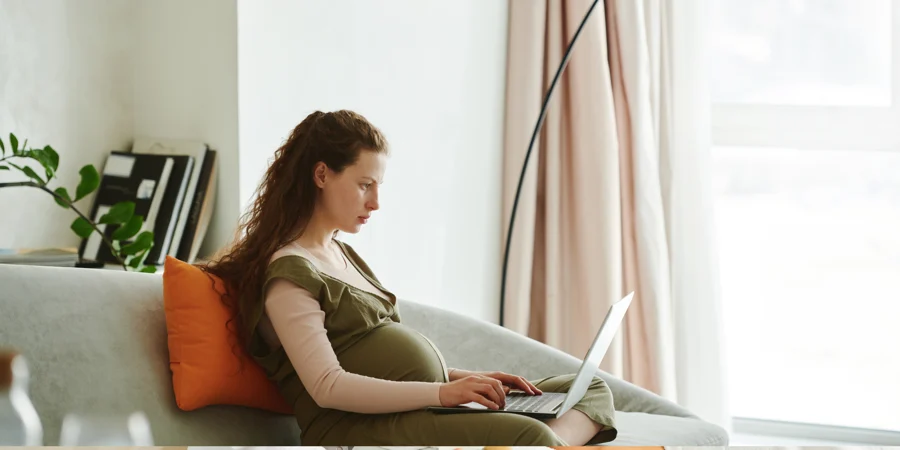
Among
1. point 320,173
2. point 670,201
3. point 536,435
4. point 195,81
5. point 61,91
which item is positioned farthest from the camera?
point 670,201

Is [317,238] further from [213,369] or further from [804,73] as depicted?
[804,73]

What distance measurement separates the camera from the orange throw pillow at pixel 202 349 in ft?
4.22

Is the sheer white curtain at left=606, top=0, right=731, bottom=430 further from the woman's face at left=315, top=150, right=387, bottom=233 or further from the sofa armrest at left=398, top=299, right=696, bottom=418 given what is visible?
the woman's face at left=315, top=150, right=387, bottom=233

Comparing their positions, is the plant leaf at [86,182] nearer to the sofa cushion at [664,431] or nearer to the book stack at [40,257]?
the book stack at [40,257]

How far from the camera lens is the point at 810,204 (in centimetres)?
301

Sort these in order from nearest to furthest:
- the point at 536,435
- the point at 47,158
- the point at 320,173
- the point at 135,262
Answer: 1. the point at 536,435
2. the point at 320,173
3. the point at 47,158
4. the point at 135,262

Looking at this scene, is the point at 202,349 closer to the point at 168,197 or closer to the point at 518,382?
the point at 518,382

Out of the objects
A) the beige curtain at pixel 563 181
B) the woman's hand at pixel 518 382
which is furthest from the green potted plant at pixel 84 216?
the beige curtain at pixel 563 181

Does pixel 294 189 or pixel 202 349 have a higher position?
pixel 294 189

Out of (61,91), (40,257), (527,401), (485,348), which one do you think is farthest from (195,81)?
(527,401)

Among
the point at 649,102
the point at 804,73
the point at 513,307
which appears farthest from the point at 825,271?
the point at 513,307

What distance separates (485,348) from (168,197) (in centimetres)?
88

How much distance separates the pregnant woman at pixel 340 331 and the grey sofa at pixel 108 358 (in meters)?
0.07

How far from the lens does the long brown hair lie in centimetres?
136
